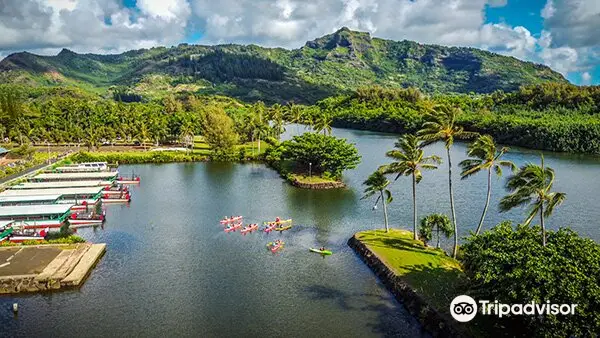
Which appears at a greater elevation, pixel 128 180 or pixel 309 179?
pixel 309 179

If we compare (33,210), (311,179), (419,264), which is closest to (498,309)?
(419,264)

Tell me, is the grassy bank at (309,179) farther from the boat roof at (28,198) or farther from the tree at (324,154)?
the boat roof at (28,198)

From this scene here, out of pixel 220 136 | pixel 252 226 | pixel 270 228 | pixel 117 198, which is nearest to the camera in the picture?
pixel 270 228

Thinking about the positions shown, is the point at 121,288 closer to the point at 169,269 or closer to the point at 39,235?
the point at 169,269

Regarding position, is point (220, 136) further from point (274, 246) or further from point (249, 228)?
point (274, 246)

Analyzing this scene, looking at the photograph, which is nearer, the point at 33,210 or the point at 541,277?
the point at 541,277

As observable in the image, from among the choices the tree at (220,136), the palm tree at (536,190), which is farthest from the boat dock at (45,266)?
the tree at (220,136)

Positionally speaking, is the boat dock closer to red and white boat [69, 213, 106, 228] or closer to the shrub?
red and white boat [69, 213, 106, 228]
